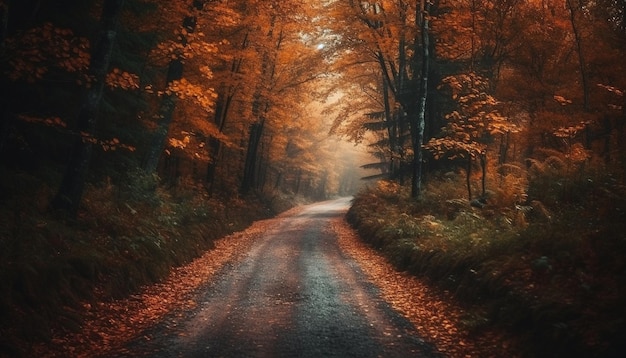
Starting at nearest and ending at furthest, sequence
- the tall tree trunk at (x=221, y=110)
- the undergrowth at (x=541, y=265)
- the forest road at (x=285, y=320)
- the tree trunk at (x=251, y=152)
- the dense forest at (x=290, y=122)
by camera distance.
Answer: the undergrowth at (x=541, y=265), the forest road at (x=285, y=320), the dense forest at (x=290, y=122), the tall tree trunk at (x=221, y=110), the tree trunk at (x=251, y=152)

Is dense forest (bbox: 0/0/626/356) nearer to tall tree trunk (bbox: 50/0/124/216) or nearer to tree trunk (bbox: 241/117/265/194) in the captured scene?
tall tree trunk (bbox: 50/0/124/216)

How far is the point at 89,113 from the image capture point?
9.67 meters

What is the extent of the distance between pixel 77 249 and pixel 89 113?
3364mm

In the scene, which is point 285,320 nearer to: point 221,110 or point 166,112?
point 166,112

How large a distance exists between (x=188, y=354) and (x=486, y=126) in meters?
13.4

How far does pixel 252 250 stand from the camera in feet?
49.9

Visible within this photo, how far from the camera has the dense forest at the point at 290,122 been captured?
6938mm

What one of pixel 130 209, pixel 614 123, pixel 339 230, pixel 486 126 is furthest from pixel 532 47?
pixel 130 209

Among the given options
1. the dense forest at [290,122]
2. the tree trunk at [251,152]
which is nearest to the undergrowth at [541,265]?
the dense forest at [290,122]

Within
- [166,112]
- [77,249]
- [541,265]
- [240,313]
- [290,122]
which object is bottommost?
[240,313]

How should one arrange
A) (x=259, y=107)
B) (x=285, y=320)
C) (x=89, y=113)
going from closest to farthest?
(x=285, y=320) < (x=89, y=113) < (x=259, y=107)

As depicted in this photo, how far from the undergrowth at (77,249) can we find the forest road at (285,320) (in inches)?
56.2

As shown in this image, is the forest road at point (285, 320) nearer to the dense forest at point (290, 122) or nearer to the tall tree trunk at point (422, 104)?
the dense forest at point (290, 122)

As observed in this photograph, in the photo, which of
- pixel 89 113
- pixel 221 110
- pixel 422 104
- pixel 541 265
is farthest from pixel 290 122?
pixel 541 265
